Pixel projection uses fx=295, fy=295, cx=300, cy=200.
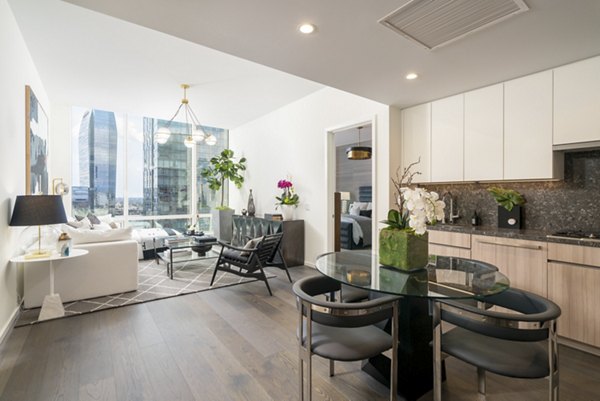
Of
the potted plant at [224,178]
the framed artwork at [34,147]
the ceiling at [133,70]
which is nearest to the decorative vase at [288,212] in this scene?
the ceiling at [133,70]

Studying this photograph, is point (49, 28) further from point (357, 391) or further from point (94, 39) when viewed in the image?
point (357, 391)

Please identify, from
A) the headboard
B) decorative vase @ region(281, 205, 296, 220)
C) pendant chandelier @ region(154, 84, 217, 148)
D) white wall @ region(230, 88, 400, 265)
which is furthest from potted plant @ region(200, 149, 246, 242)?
the headboard

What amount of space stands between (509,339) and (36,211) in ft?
12.0

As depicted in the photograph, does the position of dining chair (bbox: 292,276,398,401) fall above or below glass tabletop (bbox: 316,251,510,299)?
below

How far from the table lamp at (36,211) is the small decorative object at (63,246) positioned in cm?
14

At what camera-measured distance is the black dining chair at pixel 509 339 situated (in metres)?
1.32

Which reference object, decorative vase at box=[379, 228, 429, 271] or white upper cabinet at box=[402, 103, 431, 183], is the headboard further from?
decorative vase at box=[379, 228, 429, 271]

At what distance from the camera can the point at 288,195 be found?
5453mm

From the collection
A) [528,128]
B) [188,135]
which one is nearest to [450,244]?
[528,128]

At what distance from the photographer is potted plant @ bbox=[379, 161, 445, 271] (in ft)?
5.95

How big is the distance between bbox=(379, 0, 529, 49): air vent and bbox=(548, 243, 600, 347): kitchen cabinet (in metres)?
1.89

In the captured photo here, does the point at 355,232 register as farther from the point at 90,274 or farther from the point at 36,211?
the point at 36,211

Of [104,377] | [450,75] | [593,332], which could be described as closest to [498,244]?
[593,332]

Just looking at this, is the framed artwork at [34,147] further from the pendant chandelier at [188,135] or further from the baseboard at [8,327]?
the pendant chandelier at [188,135]
